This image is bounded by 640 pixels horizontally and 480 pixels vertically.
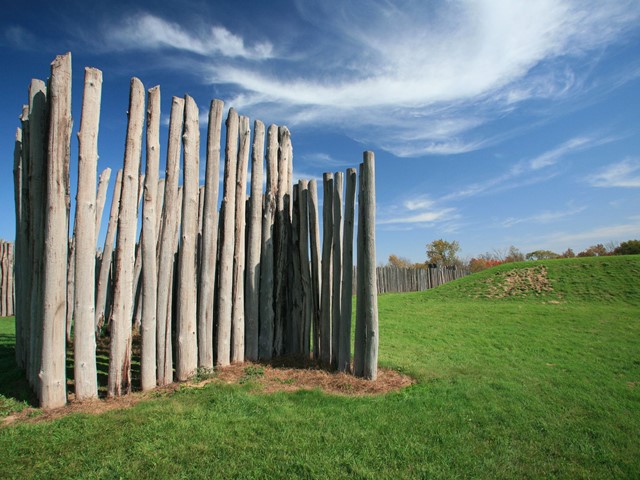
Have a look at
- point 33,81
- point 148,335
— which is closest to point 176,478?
point 148,335

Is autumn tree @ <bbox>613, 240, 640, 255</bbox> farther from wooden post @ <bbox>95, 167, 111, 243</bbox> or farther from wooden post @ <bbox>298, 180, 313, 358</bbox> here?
wooden post @ <bbox>95, 167, 111, 243</bbox>

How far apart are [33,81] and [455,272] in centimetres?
3196

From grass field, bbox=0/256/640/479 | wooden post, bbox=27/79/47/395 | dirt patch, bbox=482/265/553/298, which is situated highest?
wooden post, bbox=27/79/47/395

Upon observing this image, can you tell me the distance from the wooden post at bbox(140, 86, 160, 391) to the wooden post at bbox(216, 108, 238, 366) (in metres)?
1.06

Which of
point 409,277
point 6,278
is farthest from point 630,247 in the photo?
point 6,278

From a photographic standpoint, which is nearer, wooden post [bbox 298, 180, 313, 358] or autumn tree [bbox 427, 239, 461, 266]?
wooden post [bbox 298, 180, 313, 358]

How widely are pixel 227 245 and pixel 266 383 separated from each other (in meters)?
2.18

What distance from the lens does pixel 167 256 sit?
5305 millimetres

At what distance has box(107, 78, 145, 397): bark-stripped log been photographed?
482 centimetres

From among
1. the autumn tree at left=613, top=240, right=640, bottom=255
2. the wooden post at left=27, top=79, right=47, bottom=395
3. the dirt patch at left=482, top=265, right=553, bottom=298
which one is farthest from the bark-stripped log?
the autumn tree at left=613, top=240, right=640, bottom=255

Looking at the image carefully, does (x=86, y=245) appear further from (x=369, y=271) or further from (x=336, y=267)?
(x=369, y=271)

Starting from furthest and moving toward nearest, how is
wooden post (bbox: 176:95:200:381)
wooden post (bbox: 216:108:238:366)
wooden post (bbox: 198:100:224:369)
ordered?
wooden post (bbox: 216:108:238:366) → wooden post (bbox: 198:100:224:369) → wooden post (bbox: 176:95:200:381)

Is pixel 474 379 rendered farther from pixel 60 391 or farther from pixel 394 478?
pixel 60 391

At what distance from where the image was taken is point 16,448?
3496mm
